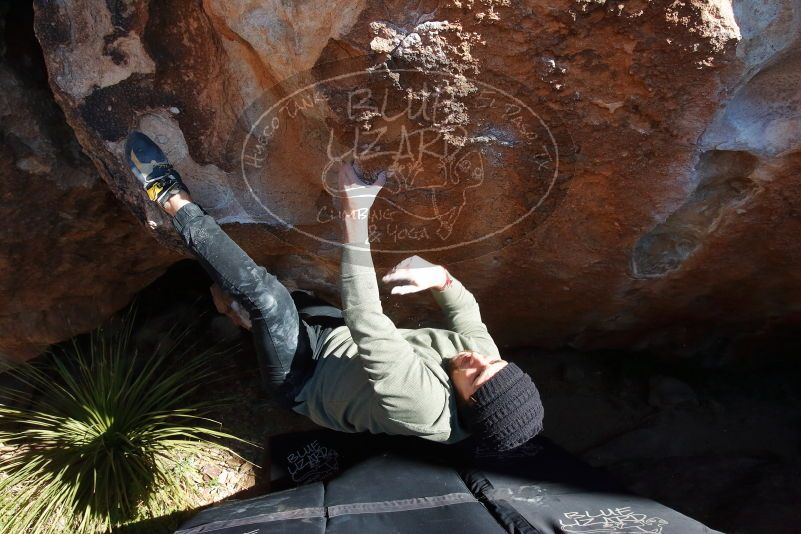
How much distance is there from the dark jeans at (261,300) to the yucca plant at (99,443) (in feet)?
3.28

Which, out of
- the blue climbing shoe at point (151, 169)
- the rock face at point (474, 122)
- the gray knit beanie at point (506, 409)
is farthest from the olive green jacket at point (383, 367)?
the blue climbing shoe at point (151, 169)

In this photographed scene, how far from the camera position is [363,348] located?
1658 millimetres

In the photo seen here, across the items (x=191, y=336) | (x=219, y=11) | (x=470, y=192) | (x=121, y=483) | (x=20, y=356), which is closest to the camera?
(x=219, y=11)

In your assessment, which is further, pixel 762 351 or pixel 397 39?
pixel 762 351

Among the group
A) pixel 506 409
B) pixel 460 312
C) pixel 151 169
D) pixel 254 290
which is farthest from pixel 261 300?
pixel 506 409

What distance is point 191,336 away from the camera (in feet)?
10.5

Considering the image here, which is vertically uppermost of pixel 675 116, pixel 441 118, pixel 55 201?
pixel 55 201

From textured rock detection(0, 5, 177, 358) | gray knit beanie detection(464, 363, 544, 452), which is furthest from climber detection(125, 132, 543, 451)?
textured rock detection(0, 5, 177, 358)

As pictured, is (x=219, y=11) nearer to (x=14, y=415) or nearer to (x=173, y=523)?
(x=173, y=523)

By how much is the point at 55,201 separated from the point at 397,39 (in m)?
1.41

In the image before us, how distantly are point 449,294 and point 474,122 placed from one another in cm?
54

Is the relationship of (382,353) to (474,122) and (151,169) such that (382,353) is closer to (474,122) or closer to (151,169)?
(474,122)

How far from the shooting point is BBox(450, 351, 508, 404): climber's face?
1730mm

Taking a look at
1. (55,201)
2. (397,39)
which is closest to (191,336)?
(55,201)
